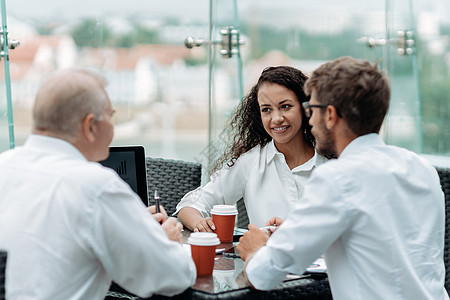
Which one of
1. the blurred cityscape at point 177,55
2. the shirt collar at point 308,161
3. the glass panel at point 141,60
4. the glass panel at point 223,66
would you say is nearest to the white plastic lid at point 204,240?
the shirt collar at point 308,161

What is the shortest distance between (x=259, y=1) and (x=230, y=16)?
134 cm

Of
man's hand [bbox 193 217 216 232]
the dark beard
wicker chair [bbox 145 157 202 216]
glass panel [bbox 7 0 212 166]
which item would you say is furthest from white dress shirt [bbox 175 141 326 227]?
glass panel [bbox 7 0 212 166]

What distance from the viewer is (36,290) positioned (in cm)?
143

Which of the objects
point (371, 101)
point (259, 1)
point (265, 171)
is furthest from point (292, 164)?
point (259, 1)

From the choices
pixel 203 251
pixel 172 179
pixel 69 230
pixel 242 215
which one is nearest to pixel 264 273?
pixel 203 251

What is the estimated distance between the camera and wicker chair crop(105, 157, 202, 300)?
3043mm

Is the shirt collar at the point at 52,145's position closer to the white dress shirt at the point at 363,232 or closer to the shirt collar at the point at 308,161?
the white dress shirt at the point at 363,232

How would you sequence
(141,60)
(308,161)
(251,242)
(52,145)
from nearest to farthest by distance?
(52,145) → (251,242) → (308,161) → (141,60)

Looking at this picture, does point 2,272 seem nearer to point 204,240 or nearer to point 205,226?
point 204,240

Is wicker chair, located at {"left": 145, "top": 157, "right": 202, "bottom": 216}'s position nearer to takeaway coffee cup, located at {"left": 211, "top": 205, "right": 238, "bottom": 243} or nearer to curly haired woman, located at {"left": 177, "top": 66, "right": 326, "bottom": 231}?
curly haired woman, located at {"left": 177, "top": 66, "right": 326, "bottom": 231}

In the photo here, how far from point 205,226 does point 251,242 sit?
430mm

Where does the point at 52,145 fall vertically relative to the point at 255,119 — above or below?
above

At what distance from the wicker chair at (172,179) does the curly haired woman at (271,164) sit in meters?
0.31

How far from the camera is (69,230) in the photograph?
143 cm
